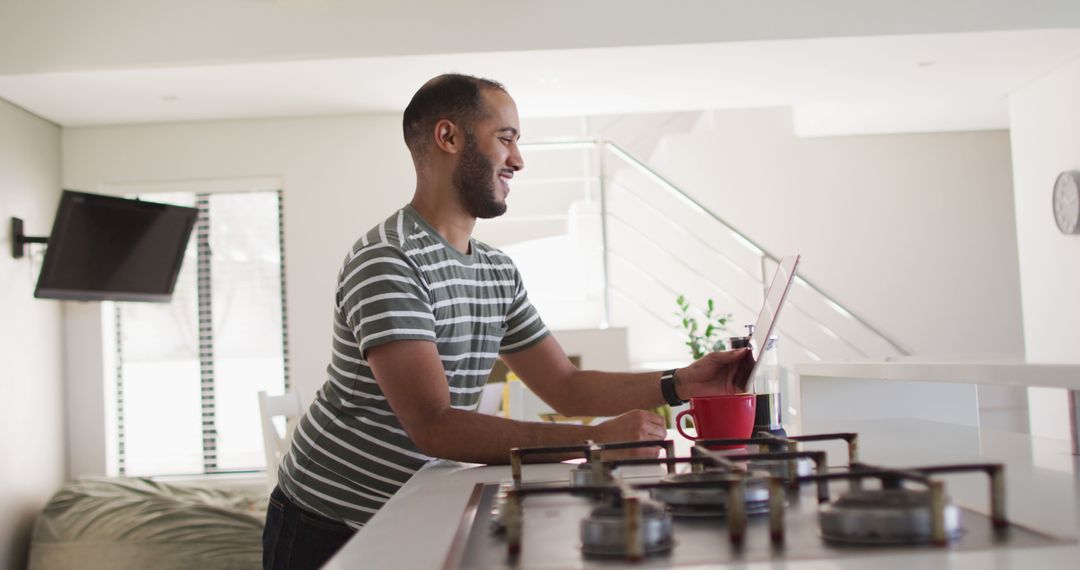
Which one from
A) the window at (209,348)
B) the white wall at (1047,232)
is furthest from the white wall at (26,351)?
the white wall at (1047,232)

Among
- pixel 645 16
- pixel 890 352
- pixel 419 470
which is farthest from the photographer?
pixel 890 352

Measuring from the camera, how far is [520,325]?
1.69 meters

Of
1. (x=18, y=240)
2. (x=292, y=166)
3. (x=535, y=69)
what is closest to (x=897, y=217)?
(x=535, y=69)

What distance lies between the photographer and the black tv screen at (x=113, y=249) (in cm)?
433

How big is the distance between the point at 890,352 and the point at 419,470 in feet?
19.6

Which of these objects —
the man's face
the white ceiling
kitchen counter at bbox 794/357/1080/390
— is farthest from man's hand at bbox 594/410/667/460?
the white ceiling

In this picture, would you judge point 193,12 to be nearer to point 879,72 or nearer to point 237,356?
point 237,356

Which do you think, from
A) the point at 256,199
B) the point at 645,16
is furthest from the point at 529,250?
the point at 645,16

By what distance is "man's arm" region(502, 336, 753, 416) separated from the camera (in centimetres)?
147

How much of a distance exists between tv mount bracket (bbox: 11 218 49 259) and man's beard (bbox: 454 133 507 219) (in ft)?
11.6

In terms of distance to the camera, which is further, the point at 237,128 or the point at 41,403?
the point at 237,128

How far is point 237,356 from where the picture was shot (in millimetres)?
5219

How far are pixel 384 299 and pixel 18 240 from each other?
12.6 feet

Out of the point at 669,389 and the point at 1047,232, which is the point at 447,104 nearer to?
the point at 669,389
